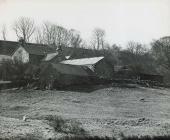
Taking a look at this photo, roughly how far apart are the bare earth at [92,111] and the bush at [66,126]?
51cm

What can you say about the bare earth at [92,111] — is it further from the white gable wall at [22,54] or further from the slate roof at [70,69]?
the white gable wall at [22,54]

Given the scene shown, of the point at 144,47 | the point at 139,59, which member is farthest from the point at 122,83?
the point at 144,47

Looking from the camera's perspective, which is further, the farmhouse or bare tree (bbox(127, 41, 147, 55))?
bare tree (bbox(127, 41, 147, 55))

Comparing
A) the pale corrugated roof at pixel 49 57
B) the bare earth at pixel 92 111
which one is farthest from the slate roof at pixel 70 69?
the pale corrugated roof at pixel 49 57

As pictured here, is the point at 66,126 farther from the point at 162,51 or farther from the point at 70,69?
the point at 162,51

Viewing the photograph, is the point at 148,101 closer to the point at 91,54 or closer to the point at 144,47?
the point at 91,54

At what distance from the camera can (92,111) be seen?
1293 inches

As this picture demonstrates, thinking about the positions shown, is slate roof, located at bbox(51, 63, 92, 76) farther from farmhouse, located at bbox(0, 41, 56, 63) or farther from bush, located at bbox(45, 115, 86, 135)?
bush, located at bbox(45, 115, 86, 135)

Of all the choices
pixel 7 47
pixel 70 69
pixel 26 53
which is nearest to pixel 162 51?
pixel 26 53

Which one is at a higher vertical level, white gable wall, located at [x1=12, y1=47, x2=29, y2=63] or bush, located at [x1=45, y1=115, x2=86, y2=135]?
white gable wall, located at [x1=12, y1=47, x2=29, y2=63]

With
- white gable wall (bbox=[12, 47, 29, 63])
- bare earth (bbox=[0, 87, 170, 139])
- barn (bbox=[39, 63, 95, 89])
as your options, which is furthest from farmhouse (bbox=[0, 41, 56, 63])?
bare earth (bbox=[0, 87, 170, 139])

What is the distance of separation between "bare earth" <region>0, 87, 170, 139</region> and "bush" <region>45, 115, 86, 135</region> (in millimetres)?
510

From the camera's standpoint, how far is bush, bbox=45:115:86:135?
23.8 metres

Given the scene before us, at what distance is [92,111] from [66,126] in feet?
27.6
